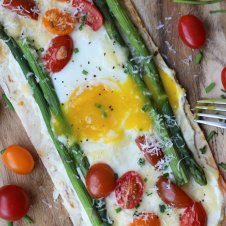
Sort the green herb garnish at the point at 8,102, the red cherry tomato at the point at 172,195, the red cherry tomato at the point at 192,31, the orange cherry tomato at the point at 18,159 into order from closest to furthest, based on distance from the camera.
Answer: the red cherry tomato at the point at 172,195
the red cherry tomato at the point at 192,31
the orange cherry tomato at the point at 18,159
the green herb garnish at the point at 8,102

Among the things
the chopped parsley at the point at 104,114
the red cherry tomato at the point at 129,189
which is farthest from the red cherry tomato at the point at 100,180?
the chopped parsley at the point at 104,114

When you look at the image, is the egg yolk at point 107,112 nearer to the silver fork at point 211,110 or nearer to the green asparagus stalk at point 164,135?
the green asparagus stalk at point 164,135

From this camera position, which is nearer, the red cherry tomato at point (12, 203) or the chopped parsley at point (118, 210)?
the chopped parsley at point (118, 210)

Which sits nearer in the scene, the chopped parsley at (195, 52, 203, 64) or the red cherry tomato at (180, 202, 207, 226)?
the red cherry tomato at (180, 202, 207, 226)

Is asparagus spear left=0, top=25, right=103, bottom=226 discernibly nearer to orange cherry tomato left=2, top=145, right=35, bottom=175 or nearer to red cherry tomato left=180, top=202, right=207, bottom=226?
orange cherry tomato left=2, top=145, right=35, bottom=175

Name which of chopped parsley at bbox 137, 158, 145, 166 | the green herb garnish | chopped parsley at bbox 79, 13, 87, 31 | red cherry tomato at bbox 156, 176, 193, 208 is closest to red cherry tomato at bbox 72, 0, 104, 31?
chopped parsley at bbox 79, 13, 87, 31

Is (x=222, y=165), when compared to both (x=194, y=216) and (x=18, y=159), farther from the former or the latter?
(x=18, y=159)

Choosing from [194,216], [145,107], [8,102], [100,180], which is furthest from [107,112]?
[194,216]
